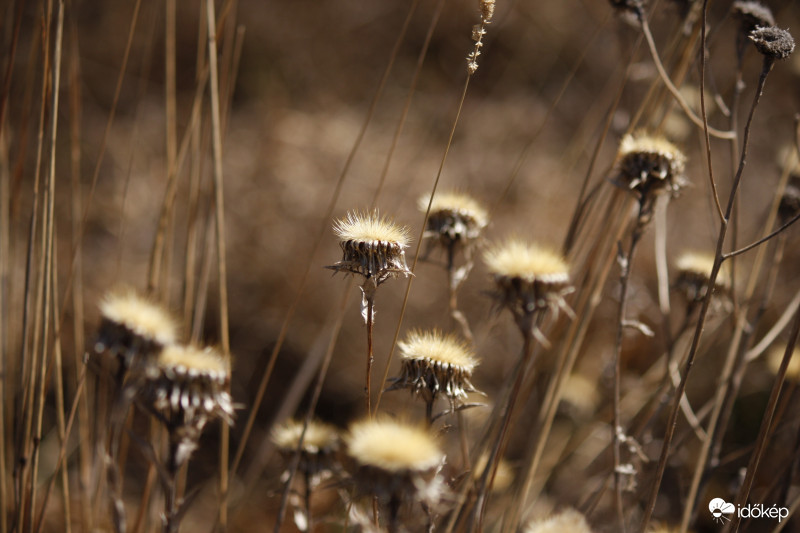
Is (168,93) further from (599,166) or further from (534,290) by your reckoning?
(599,166)

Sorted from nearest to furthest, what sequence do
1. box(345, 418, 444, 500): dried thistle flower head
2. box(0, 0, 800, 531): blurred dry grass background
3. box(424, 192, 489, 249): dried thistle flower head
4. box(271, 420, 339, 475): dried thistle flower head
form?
1. box(345, 418, 444, 500): dried thistle flower head
2. box(271, 420, 339, 475): dried thistle flower head
3. box(424, 192, 489, 249): dried thistle flower head
4. box(0, 0, 800, 531): blurred dry grass background

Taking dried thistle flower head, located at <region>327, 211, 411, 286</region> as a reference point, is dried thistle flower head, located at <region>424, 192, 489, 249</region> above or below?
above

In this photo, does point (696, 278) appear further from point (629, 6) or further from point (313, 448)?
point (313, 448)

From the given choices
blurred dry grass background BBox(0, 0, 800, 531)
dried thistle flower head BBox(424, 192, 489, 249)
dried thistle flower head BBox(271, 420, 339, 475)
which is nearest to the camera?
dried thistle flower head BBox(271, 420, 339, 475)

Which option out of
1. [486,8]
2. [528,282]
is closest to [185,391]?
[528,282]

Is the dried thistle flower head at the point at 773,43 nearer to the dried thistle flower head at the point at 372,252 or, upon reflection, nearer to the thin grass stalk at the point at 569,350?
the thin grass stalk at the point at 569,350

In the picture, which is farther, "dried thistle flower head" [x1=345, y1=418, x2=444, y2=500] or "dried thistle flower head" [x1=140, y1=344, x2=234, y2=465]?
"dried thistle flower head" [x1=140, y1=344, x2=234, y2=465]

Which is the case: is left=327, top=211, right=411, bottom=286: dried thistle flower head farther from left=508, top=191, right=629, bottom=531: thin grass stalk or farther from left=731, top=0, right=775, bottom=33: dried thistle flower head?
left=731, top=0, right=775, bottom=33: dried thistle flower head

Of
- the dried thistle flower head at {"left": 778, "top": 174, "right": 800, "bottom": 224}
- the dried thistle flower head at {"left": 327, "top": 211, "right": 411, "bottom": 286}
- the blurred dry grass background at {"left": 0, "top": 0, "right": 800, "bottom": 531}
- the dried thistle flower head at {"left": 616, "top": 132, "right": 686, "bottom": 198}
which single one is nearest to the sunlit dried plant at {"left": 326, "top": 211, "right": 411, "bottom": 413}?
the dried thistle flower head at {"left": 327, "top": 211, "right": 411, "bottom": 286}
